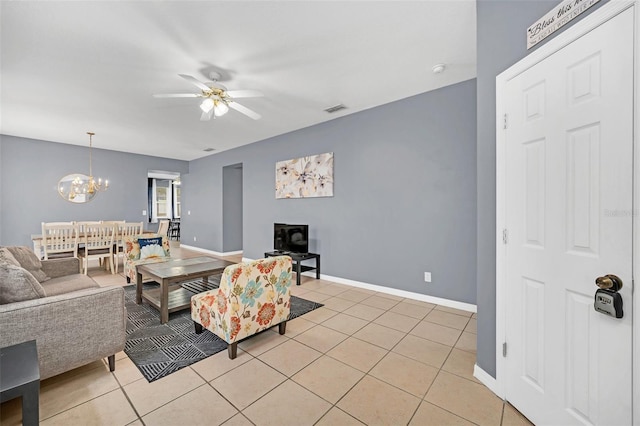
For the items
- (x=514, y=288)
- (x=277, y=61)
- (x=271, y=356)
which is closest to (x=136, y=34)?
(x=277, y=61)

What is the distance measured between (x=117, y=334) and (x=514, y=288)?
2.79 m

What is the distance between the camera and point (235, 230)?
733 centimetres

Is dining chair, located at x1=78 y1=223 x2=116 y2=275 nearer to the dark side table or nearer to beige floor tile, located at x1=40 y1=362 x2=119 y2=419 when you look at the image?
beige floor tile, located at x1=40 y1=362 x2=119 y2=419

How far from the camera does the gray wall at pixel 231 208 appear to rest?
7.04 meters

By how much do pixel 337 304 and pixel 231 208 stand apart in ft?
15.8

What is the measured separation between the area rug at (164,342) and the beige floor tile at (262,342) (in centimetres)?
21

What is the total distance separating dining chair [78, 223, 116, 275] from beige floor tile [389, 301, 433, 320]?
17.0 feet

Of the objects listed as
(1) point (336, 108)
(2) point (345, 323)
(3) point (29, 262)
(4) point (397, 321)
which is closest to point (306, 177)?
(1) point (336, 108)

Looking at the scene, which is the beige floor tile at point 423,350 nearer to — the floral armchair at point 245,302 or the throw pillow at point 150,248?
the floral armchair at point 245,302

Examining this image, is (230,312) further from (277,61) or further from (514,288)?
(277,61)

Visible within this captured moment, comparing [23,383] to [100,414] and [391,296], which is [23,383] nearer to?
[100,414]

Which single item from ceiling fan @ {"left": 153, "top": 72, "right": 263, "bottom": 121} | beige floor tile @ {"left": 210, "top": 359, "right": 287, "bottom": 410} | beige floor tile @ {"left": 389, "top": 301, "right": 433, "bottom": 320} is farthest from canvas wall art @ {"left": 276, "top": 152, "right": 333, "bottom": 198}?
beige floor tile @ {"left": 210, "top": 359, "right": 287, "bottom": 410}

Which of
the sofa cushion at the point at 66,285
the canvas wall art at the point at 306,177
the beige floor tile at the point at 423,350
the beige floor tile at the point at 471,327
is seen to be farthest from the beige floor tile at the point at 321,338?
the canvas wall art at the point at 306,177

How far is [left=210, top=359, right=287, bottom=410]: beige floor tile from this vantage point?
5.69 feet
